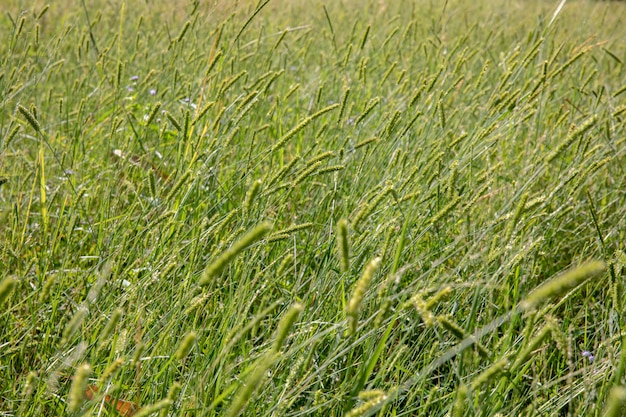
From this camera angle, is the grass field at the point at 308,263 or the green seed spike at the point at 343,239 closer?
the green seed spike at the point at 343,239

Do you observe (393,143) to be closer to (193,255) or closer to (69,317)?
(193,255)

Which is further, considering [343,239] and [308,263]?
[308,263]

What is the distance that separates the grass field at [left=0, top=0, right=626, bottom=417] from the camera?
105 centimetres

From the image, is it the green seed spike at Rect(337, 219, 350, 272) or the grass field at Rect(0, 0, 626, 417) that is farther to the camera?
the grass field at Rect(0, 0, 626, 417)

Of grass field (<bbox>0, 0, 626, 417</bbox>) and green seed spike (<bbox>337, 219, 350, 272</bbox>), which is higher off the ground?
green seed spike (<bbox>337, 219, 350, 272</bbox>)

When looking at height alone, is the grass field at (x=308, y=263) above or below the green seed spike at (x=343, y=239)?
below

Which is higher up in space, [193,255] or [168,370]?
[193,255]

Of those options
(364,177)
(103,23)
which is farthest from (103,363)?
(103,23)

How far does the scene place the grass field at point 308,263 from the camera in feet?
3.44

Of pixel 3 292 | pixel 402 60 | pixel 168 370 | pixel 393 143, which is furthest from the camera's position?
pixel 402 60

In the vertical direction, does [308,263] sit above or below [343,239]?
below

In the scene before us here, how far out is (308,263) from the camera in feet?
5.48

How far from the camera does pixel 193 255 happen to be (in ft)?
4.44

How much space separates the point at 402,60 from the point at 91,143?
177 cm
